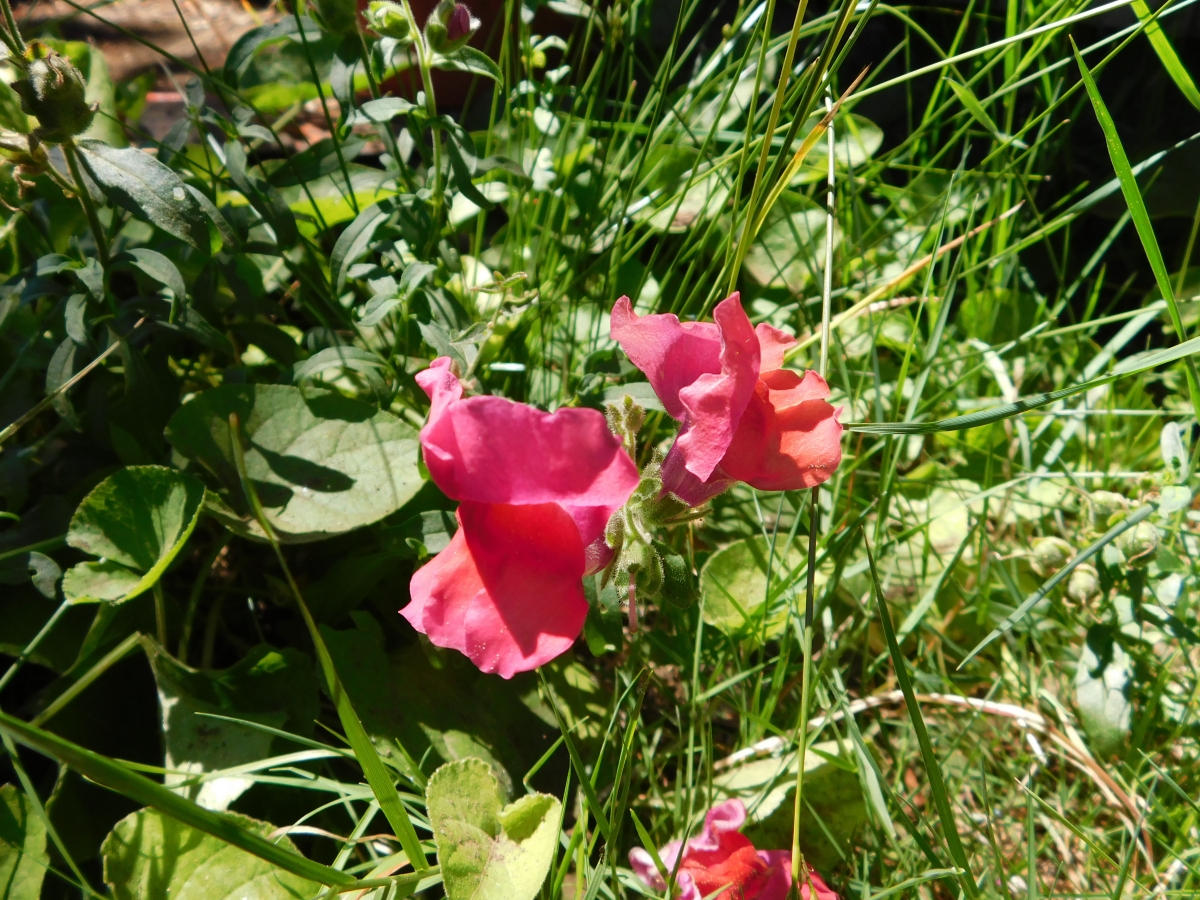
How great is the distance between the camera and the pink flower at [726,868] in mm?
905

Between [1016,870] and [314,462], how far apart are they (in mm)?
883

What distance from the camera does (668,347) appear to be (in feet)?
2.64

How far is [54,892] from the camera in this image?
1023 millimetres

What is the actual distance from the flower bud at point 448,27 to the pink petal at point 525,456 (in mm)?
493

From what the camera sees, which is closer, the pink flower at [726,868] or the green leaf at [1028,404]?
the green leaf at [1028,404]

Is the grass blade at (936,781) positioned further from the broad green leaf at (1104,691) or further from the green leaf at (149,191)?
the green leaf at (149,191)

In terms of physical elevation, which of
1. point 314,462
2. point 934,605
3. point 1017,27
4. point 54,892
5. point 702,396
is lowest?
point 54,892

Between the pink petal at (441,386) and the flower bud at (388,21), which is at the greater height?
the flower bud at (388,21)

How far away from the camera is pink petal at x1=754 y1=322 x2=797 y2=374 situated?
0.85 m

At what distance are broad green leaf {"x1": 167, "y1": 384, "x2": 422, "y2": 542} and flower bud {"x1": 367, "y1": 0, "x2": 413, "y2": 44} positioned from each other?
0.39 metres

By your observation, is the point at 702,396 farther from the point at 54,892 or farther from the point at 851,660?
the point at 54,892

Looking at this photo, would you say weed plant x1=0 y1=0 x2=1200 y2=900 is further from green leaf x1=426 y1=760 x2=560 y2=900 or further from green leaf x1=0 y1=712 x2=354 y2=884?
green leaf x1=0 y1=712 x2=354 y2=884

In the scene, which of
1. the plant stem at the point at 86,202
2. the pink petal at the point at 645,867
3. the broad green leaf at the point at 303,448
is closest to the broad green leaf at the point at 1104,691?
the pink petal at the point at 645,867

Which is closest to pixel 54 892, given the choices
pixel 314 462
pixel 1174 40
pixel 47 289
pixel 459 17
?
pixel 314 462
